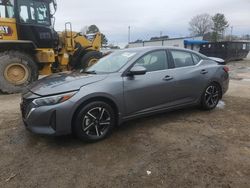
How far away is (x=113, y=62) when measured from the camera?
480cm

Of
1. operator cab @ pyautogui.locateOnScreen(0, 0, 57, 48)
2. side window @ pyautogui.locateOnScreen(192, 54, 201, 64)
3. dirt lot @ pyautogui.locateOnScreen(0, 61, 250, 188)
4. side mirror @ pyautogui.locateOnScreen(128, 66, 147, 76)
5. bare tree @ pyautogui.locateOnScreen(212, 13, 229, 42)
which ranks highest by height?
bare tree @ pyautogui.locateOnScreen(212, 13, 229, 42)

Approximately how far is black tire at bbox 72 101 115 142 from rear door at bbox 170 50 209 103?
1.57 meters

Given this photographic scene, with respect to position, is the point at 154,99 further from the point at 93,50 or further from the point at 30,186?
the point at 93,50

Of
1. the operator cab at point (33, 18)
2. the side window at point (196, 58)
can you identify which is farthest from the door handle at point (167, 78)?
the operator cab at point (33, 18)

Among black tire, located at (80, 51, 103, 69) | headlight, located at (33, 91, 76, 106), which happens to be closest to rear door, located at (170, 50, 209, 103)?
headlight, located at (33, 91, 76, 106)

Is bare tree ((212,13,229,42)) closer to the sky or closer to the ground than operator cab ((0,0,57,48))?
closer to the sky

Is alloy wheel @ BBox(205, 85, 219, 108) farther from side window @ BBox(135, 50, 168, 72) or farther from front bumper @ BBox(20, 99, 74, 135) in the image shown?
front bumper @ BBox(20, 99, 74, 135)

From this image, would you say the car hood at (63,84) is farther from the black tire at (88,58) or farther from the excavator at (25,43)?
the black tire at (88,58)

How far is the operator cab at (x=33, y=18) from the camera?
27.4 ft

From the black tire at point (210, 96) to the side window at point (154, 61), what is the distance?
1254 mm

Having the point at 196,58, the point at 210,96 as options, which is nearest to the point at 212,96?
the point at 210,96

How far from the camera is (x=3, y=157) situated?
143 inches

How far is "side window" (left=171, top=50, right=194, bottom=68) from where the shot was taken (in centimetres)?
508

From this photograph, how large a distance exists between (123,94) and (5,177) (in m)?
2.05
